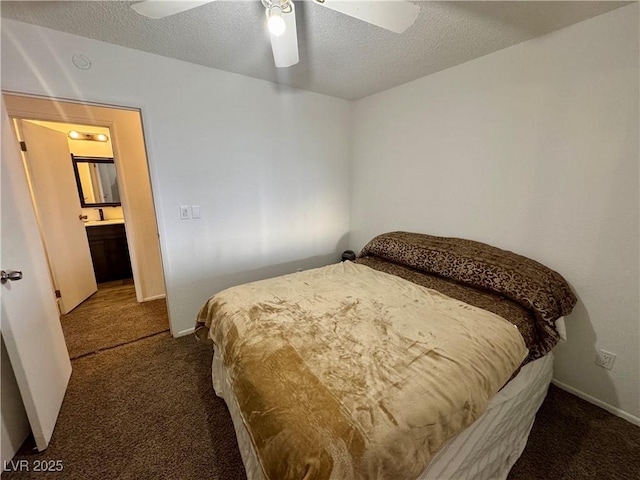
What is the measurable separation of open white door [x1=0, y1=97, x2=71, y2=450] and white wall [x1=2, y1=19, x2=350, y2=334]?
20.5 inches

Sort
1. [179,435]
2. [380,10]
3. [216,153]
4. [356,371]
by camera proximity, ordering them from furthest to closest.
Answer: [216,153]
[179,435]
[380,10]
[356,371]

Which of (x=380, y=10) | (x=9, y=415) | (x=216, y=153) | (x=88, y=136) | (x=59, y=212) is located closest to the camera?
(x=380, y=10)

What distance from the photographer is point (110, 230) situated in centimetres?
368

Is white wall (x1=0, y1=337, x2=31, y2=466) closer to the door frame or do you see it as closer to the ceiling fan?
the door frame

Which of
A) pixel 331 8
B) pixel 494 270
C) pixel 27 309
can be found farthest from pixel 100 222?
pixel 494 270

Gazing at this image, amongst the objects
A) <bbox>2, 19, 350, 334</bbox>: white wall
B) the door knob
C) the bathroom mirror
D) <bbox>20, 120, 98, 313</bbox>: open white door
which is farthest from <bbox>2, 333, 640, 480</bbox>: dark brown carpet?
the bathroom mirror

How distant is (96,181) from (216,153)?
2610 mm

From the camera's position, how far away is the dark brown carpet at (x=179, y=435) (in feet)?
4.31

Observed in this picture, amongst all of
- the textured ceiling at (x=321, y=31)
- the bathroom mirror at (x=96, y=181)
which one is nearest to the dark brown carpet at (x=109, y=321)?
the bathroom mirror at (x=96, y=181)

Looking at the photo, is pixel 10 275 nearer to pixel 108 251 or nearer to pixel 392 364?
pixel 392 364

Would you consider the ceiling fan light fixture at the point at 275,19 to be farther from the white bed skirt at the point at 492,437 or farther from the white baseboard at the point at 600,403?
the white baseboard at the point at 600,403

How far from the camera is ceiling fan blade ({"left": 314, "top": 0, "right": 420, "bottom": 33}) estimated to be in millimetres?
1136

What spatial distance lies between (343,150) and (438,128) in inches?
44.1

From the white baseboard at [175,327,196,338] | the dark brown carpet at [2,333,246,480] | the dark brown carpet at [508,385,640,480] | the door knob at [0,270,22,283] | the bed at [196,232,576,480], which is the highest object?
the door knob at [0,270,22,283]
